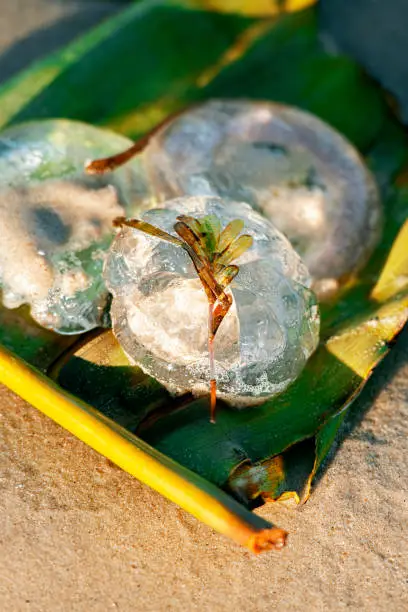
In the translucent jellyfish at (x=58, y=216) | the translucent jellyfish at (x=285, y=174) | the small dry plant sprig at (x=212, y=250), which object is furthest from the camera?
the translucent jellyfish at (x=285, y=174)

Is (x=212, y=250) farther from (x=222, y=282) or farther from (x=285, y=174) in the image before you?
(x=285, y=174)

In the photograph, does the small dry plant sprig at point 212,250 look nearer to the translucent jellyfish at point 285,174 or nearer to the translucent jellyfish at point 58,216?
the translucent jellyfish at point 58,216

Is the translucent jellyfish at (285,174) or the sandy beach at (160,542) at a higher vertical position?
the translucent jellyfish at (285,174)

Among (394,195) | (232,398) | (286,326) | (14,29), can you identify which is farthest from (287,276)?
(14,29)

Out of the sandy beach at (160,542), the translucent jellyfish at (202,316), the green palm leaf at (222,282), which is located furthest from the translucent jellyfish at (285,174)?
the sandy beach at (160,542)

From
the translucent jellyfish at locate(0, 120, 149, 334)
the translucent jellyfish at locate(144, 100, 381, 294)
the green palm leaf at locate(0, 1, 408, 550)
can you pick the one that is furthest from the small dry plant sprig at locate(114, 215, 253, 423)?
the translucent jellyfish at locate(144, 100, 381, 294)

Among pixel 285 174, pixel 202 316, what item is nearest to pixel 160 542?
pixel 202 316
